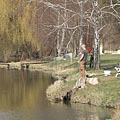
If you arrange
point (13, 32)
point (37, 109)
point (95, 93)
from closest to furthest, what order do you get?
point (37, 109) → point (95, 93) → point (13, 32)

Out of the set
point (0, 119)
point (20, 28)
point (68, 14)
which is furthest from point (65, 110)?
point (20, 28)

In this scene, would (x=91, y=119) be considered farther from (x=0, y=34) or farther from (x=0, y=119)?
(x=0, y=34)

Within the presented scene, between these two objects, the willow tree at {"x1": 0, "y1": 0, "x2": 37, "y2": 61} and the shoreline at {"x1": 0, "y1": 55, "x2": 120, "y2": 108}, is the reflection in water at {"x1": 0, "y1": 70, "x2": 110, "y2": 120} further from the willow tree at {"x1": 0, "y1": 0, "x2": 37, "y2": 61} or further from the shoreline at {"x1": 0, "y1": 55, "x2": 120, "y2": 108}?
the willow tree at {"x1": 0, "y1": 0, "x2": 37, "y2": 61}

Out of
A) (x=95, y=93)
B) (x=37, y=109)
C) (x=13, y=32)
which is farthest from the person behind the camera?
(x=13, y=32)

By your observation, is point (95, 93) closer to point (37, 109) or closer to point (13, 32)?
point (37, 109)

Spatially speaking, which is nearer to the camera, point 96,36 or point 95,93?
point 95,93

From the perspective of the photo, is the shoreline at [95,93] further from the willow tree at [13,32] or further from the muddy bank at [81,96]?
the willow tree at [13,32]

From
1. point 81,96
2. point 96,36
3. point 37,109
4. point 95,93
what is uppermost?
point 96,36

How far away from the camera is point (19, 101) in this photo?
21.8 metres

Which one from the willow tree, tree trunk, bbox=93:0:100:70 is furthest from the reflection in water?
the willow tree

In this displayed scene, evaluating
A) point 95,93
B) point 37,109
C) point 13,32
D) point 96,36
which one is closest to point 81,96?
point 95,93

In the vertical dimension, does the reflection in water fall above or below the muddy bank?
below

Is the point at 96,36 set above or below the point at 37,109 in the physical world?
above

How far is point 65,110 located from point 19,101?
4.15m
